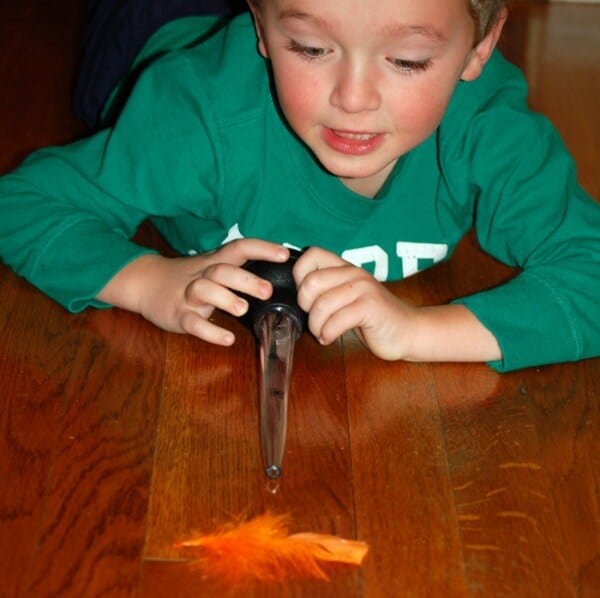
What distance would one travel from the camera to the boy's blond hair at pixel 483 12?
105 centimetres

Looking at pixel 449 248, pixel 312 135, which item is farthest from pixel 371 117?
pixel 449 248

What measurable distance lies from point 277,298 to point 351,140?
17 cm

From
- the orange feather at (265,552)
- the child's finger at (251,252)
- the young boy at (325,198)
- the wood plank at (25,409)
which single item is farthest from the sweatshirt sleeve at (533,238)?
the wood plank at (25,409)

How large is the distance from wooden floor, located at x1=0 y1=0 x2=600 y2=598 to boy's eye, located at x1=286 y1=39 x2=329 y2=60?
31 cm

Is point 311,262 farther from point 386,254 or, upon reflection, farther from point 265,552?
point 265,552

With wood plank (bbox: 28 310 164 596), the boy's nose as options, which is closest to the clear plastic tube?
wood plank (bbox: 28 310 164 596)

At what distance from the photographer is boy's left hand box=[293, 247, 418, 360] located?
109 cm

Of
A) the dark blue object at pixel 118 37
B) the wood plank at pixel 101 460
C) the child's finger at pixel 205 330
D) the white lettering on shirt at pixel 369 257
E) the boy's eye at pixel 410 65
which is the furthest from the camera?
the dark blue object at pixel 118 37

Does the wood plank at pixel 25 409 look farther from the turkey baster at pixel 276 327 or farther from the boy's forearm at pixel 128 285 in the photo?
the turkey baster at pixel 276 327

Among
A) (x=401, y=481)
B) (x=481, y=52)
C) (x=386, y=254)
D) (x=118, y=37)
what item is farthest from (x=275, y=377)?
(x=118, y=37)

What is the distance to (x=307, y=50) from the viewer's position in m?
1.03

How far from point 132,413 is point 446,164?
0.44 meters

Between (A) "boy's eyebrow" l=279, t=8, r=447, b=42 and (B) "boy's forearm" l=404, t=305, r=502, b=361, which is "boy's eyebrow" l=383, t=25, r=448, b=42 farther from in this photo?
Answer: (B) "boy's forearm" l=404, t=305, r=502, b=361

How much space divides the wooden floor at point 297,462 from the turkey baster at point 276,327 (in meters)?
0.04
